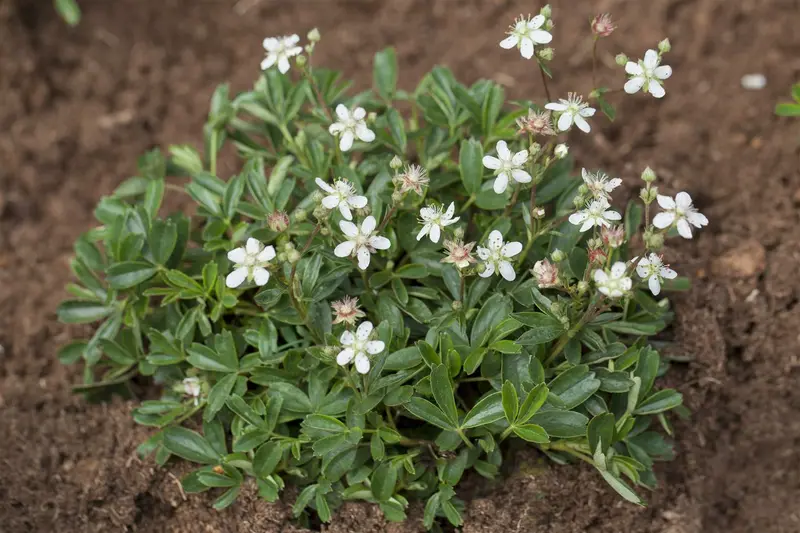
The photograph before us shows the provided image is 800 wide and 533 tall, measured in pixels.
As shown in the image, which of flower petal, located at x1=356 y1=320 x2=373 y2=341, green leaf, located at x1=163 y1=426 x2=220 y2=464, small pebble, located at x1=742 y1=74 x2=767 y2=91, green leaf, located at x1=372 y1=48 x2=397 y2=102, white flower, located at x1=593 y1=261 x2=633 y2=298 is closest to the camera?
white flower, located at x1=593 y1=261 x2=633 y2=298

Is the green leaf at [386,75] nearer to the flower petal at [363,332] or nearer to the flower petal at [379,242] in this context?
the flower petal at [379,242]

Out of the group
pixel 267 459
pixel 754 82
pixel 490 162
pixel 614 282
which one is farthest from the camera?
pixel 754 82

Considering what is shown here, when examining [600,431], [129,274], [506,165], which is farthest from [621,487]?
[129,274]

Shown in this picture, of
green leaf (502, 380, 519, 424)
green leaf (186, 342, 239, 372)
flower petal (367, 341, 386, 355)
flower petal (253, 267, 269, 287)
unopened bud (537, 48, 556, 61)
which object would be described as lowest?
green leaf (502, 380, 519, 424)

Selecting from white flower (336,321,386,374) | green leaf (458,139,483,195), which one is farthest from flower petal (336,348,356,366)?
green leaf (458,139,483,195)

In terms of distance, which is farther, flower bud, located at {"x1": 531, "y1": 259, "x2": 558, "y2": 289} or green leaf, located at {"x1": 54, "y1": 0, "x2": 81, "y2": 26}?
green leaf, located at {"x1": 54, "y1": 0, "x2": 81, "y2": 26}

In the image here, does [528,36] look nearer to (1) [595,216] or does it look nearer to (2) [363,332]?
(1) [595,216]

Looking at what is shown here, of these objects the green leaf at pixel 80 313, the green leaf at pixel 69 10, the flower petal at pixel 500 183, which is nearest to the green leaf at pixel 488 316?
the flower petal at pixel 500 183

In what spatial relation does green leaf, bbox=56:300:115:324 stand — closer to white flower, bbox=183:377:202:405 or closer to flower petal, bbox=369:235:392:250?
white flower, bbox=183:377:202:405

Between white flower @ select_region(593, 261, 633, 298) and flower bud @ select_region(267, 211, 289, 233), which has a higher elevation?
flower bud @ select_region(267, 211, 289, 233)
